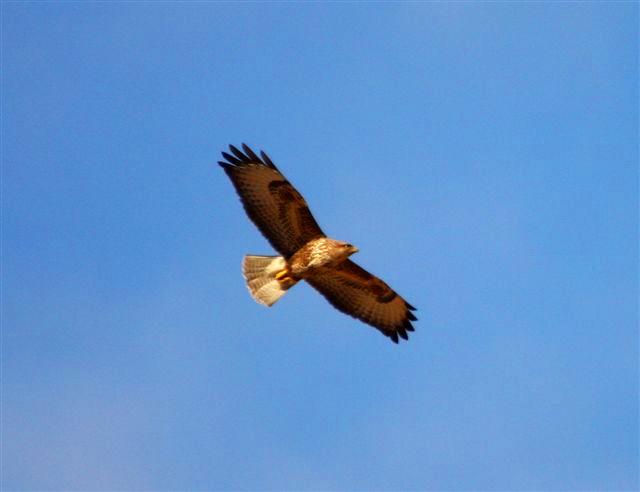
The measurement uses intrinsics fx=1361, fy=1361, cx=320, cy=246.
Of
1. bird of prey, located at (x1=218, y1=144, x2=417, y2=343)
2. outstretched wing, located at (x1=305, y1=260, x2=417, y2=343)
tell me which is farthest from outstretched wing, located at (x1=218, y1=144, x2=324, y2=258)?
outstretched wing, located at (x1=305, y1=260, x2=417, y2=343)

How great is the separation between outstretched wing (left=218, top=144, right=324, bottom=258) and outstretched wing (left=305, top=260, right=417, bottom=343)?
28.7 inches

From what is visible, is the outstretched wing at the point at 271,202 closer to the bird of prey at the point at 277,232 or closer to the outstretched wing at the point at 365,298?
the bird of prey at the point at 277,232

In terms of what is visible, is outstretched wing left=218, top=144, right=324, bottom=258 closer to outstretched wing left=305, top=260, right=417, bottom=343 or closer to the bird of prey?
the bird of prey

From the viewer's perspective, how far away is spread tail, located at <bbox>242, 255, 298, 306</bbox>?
17969 millimetres

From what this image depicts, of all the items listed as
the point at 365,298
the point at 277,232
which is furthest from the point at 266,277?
the point at 365,298

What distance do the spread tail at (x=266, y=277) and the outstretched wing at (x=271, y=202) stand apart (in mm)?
198

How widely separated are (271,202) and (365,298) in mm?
2193

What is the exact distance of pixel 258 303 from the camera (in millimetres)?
17938

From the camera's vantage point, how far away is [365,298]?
19156 mm

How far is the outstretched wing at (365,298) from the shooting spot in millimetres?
18672

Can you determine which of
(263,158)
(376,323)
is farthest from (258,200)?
(376,323)

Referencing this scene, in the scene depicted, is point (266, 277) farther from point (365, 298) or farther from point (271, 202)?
point (365, 298)

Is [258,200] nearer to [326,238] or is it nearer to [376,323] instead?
[326,238]

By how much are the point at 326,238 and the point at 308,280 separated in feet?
3.92
